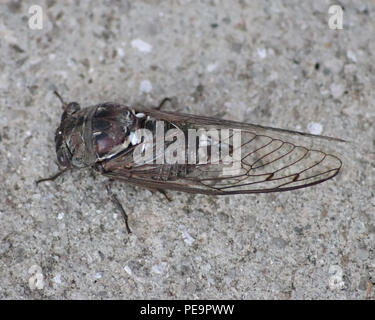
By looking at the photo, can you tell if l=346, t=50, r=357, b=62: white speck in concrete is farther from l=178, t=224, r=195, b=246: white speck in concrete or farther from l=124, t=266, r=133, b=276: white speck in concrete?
l=124, t=266, r=133, b=276: white speck in concrete

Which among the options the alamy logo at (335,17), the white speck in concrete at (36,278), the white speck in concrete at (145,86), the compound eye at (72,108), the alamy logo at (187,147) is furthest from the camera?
the alamy logo at (335,17)

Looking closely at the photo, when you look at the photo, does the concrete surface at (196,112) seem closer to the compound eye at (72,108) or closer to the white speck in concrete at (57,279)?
the white speck in concrete at (57,279)

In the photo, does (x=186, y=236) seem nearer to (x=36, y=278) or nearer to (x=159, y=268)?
(x=159, y=268)

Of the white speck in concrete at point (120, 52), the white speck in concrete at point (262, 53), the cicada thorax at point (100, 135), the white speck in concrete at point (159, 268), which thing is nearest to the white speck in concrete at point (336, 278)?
the white speck in concrete at point (159, 268)

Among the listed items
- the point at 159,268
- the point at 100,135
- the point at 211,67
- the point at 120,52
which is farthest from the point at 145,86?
the point at 159,268

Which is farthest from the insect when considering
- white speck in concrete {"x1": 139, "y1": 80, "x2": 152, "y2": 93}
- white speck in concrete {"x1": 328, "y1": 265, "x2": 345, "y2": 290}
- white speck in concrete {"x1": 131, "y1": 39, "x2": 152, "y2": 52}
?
→ white speck in concrete {"x1": 131, "y1": 39, "x2": 152, "y2": 52}

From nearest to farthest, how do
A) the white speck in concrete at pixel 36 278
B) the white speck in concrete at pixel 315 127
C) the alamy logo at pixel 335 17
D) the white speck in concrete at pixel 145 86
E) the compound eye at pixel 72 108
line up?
the white speck in concrete at pixel 36 278 → the compound eye at pixel 72 108 → the white speck in concrete at pixel 315 127 → the white speck in concrete at pixel 145 86 → the alamy logo at pixel 335 17
